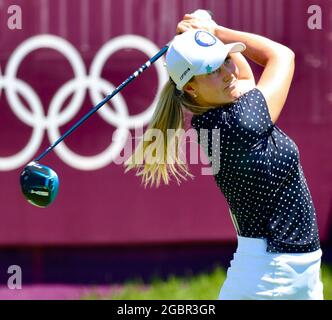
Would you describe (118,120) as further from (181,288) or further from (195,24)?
(195,24)

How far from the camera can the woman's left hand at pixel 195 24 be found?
352cm

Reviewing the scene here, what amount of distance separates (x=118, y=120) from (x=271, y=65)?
268cm

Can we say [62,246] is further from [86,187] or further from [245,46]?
[245,46]

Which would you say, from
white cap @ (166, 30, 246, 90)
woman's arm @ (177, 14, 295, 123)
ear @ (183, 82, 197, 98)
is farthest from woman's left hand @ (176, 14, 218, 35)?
ear @ (183, 82, 197, 98)

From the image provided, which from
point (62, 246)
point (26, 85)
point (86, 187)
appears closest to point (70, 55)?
point (26, 85)

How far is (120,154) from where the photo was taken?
20.2 ft

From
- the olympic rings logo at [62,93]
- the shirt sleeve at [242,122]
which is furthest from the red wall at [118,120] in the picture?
the shirt sleeve at [242,122]

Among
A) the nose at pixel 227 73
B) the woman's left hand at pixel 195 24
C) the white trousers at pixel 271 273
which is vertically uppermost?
the woman's left hand at pixel 195 24

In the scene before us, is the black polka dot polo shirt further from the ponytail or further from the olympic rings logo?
the olympic rings logo

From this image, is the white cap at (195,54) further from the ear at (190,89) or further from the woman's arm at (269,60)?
the woman's arm at (269,60)

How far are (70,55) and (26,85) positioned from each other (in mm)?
334

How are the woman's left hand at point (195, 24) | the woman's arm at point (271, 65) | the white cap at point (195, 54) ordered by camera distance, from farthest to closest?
the woman's left hand at point (195, 24) → the woman's arm at point (271, 65) → the white cap at point (195, 54)

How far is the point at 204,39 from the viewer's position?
3.32 meters

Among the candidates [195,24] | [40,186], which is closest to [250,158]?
[195,24]
